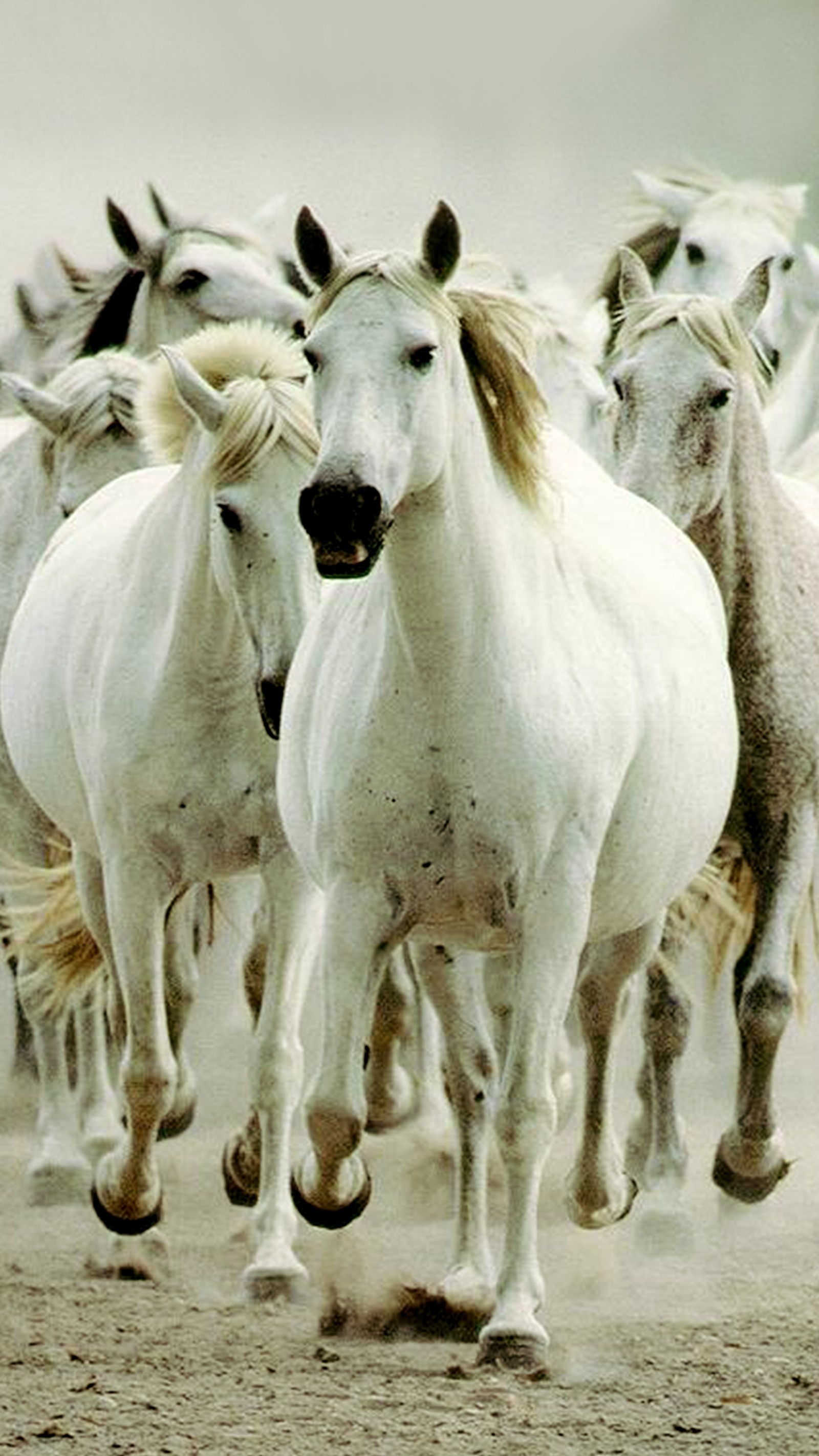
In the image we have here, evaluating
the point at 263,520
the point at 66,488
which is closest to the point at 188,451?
the point at 263,520

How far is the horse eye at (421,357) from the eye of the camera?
3.97 meters

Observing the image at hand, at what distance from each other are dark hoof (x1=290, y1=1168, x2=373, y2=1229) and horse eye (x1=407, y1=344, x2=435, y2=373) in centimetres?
119

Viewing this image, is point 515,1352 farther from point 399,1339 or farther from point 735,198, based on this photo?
point 735,198

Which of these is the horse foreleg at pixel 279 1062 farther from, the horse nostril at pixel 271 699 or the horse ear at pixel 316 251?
the horse ear at pixel 316 251

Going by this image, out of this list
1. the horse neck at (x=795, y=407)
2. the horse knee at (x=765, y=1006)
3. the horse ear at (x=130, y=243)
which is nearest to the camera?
the horse knee at (x=765, y=1006)

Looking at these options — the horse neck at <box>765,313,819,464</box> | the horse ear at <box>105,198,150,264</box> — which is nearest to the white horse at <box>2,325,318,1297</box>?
the horse ear at <box>105,198,150,264</box>

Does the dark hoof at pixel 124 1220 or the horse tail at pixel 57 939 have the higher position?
the horse tail at pixel 57 939

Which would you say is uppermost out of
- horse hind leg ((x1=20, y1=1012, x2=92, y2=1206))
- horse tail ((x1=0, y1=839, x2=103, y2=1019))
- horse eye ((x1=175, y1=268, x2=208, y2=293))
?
horse eye ((x1=175, y1=268, x2=208, y2=293))

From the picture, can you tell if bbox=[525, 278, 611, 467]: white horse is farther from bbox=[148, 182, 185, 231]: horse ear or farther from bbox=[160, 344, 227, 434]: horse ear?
bbox=[160, 344, 227, 434]: horse ear

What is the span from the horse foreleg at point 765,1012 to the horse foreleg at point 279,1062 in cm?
80

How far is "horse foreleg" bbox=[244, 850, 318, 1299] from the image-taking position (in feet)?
16.1

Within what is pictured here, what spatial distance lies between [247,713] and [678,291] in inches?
98.9

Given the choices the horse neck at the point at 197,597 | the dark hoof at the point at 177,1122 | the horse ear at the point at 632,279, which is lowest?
the dark hoof at the point at 177,1122

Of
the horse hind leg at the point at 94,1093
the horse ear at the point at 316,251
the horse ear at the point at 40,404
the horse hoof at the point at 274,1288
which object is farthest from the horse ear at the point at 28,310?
the horse ear at the point at 316,251
